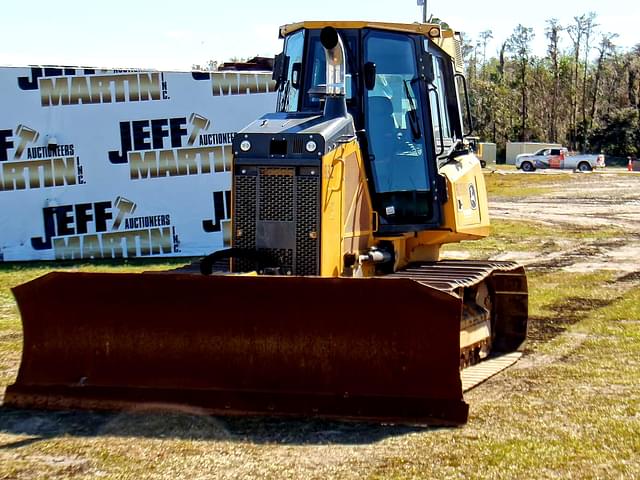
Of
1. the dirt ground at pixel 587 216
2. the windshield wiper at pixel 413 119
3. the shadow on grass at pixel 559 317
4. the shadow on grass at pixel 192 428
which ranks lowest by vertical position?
the dirt ground at pixel 587 216

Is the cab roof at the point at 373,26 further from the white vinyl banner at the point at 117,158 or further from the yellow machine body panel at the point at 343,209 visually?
the white vinyl banner at the point at 117,158

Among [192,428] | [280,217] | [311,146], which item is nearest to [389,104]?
[311,146]

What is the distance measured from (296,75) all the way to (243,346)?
2641 mm

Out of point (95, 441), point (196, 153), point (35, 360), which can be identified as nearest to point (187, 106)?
point (196, 153)

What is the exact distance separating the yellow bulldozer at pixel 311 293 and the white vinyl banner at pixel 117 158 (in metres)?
8.50

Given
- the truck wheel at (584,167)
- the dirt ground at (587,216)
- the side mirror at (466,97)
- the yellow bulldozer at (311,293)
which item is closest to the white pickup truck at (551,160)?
the truck wheel at (584,167)

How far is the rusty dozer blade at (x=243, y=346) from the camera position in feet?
22.0

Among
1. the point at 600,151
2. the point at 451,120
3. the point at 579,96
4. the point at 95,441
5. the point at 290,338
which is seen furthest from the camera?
the point at 579,96

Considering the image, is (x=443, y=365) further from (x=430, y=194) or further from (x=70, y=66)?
(x=70, y=66)

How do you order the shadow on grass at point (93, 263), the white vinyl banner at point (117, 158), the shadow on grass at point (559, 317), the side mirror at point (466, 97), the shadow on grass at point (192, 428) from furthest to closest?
the white vinyl banner at point (117, 158) < the shadow on grass at point (93, 263) < the shadow on grass at point (559, 317) < the side mirror at point (466, 97) < the shadow on grass at point (192, 428)

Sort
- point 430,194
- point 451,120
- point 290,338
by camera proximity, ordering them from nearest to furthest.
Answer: point 290,338
point 430,194
point 451,120

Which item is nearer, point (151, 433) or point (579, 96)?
point (151, 433)

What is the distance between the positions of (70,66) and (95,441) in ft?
37.6

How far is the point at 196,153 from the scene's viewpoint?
56.5ft
